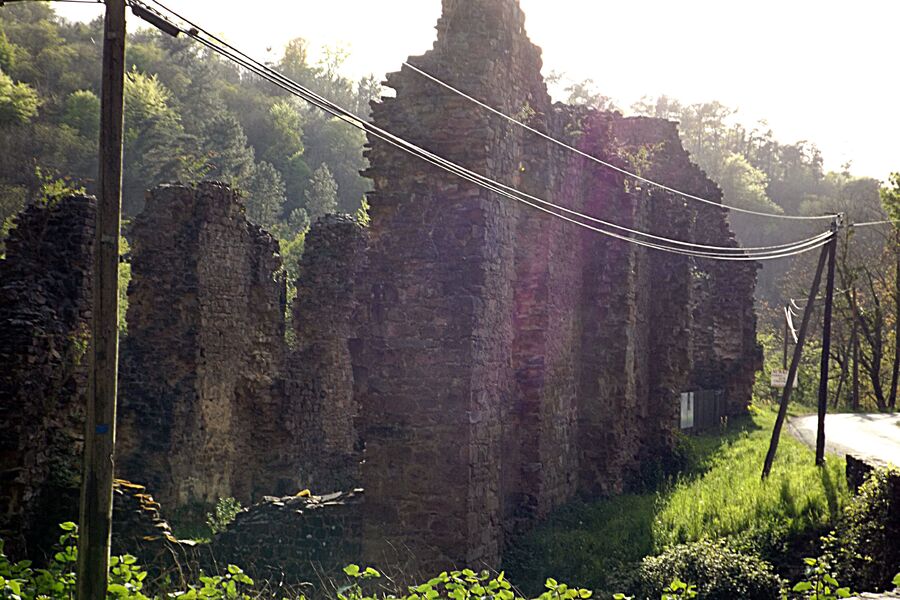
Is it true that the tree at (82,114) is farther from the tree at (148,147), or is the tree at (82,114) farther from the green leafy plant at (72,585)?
the green leafy plant at (72,585)

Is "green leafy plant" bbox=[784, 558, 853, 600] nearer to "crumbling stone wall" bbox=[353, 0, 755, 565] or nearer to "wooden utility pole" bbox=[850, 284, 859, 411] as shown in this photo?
"crumbling stone wall" bbox=[353, 0, 755, 565]

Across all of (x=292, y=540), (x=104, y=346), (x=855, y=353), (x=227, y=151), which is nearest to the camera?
(x=104, y=346)

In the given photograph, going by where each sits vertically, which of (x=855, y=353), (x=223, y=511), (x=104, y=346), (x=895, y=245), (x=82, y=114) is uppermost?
(x=82, y=114)

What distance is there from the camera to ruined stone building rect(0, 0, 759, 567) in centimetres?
1226

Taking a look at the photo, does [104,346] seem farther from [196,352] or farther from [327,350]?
[327,350]

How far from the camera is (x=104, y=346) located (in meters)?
6.94

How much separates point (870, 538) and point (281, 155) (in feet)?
189

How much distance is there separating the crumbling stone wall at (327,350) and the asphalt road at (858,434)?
984 cm

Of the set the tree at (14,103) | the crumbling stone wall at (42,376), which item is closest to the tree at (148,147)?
the tree at (14,103)

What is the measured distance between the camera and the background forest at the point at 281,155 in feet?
139

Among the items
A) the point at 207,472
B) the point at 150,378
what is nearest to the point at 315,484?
the point at 207,472

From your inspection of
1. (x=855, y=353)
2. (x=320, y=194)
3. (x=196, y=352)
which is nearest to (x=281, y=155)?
(x=320, y=194)

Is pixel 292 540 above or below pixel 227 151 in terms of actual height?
below

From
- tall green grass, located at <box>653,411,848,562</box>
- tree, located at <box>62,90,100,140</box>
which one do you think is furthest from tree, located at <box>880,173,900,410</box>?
tree, located at <box>62,90,100,140</box>
